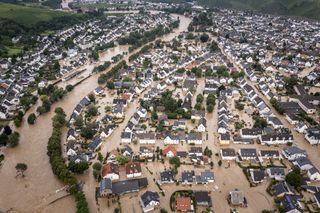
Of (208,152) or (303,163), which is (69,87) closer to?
(208,152)

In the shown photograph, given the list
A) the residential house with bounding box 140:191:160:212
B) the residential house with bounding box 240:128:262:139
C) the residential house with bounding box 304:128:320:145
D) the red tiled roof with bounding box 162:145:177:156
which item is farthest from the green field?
the residential house with bounding box 304:128:320:145

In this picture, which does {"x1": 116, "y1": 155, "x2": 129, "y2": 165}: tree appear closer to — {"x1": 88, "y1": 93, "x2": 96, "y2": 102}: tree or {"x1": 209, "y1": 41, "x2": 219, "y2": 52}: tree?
{"x1": 88, "y1": 93, "x2": 96, "y2": 102}: tree

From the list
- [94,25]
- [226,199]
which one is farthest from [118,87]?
[94,25]

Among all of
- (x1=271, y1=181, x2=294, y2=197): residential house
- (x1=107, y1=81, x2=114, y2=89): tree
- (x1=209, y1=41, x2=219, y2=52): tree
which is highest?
(x1=209, y1=41, x2=219, y2=52): tree

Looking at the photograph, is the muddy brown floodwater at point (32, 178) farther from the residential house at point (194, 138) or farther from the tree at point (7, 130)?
the residential house at point (194, 138)

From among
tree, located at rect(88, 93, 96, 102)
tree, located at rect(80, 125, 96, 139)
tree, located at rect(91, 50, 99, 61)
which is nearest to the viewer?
tree, located at rect(80, 125, 96, 139)

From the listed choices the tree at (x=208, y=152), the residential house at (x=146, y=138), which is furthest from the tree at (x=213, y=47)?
the tree at (x=208, y=152)

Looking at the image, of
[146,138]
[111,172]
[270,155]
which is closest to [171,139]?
[146,138]
